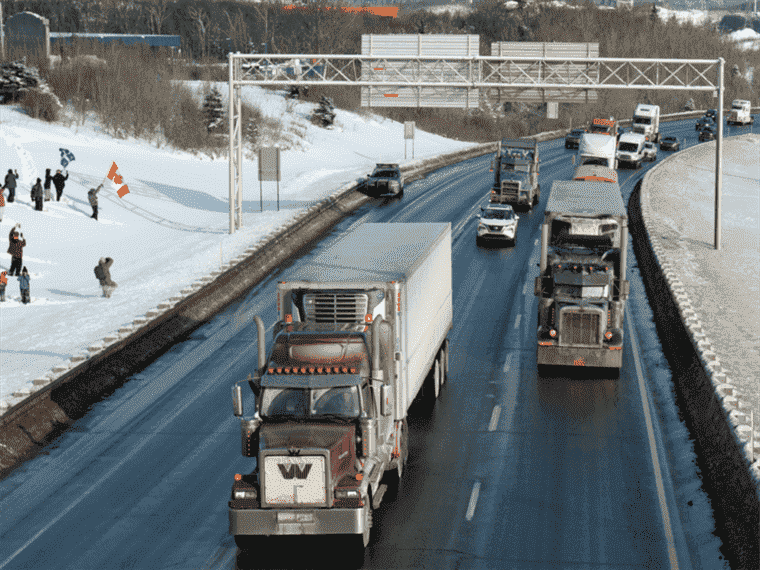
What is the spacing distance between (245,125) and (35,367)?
190 ft

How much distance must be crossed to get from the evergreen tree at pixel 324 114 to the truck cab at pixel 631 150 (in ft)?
89.9

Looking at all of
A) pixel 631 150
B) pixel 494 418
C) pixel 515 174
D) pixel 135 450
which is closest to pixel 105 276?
pixel 135 450

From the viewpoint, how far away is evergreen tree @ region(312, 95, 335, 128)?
91500 mm

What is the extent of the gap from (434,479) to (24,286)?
19139 millimetres

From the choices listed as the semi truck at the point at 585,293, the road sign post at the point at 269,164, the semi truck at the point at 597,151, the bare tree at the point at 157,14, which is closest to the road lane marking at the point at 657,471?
the semi truck at the point at 585,293

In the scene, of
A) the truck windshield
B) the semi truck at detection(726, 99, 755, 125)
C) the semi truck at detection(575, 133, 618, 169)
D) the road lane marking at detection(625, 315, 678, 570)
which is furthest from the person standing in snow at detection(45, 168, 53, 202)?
the semi truck at detection(726, 99, 755, 125)

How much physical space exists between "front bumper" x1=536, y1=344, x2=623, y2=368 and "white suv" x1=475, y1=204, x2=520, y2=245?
1932 cm

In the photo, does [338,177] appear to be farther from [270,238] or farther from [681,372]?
[681,372]

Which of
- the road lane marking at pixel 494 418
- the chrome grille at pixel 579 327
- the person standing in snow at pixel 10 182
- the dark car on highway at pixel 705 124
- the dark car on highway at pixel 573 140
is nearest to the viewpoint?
the road lane marking at pixel 494 418

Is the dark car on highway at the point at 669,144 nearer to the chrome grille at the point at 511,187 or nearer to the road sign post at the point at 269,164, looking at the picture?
the chrome grille at the point at 511,187

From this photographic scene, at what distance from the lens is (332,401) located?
47.7 ft

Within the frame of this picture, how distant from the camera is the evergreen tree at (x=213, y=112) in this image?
76.6 m

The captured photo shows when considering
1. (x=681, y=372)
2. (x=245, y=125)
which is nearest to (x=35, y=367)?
(x=681, y=372)

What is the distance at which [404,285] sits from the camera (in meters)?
17.5
